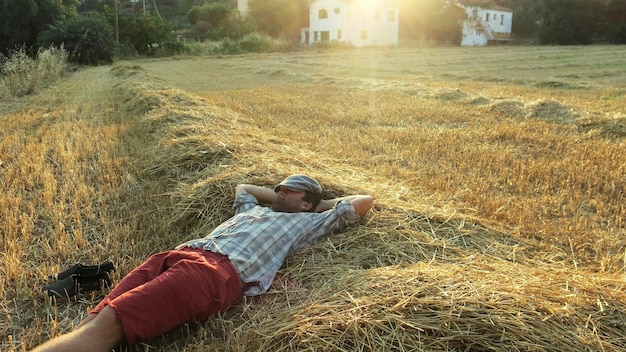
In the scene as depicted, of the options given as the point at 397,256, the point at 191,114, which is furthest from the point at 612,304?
the point at 191,114

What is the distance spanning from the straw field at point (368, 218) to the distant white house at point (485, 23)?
49398 millimetres

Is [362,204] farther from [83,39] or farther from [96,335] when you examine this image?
[83,39]

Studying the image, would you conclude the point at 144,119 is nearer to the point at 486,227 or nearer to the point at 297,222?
the point at 297,222

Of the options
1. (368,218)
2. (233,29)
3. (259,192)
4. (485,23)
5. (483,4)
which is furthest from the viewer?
(483,4)

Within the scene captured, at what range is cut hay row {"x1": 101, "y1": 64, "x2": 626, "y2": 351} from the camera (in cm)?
195

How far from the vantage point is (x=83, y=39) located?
28.2 meters

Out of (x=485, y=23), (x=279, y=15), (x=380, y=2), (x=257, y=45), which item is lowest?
(x=257, y=45)

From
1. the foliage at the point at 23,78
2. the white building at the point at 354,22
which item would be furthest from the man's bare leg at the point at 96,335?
the white building at the point at 354,22

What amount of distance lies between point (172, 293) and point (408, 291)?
1.16 metres

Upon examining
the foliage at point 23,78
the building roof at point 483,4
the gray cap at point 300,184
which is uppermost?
the building roof at point 483,4

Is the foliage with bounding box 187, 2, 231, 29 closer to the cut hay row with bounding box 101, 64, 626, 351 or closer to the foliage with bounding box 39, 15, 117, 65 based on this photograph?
the foliage with bounding box 39, 15, 117, 65

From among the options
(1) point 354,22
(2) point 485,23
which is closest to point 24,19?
(1) point 354,22

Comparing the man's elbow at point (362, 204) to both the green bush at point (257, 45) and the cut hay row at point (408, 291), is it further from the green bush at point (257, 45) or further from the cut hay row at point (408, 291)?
the green bush at point (257, 45)

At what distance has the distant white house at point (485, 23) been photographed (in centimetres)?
5331
